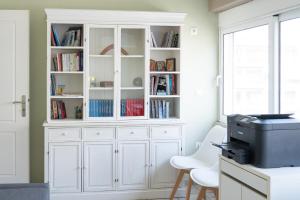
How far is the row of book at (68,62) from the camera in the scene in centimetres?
460

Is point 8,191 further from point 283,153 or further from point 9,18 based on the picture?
point 9,18

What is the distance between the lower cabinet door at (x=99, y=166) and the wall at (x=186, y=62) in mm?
747

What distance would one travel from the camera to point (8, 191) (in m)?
2.86

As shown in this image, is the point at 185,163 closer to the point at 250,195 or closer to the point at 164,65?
the point at 164,65

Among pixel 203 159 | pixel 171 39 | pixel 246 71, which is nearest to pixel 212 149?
pixel 203 159

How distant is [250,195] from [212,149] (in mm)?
1832

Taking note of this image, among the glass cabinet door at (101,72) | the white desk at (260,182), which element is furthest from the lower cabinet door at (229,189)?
the glass cabinet door at (101,72)

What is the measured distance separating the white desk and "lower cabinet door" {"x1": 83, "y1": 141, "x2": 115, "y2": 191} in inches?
71.3

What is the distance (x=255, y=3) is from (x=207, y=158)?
1.78m

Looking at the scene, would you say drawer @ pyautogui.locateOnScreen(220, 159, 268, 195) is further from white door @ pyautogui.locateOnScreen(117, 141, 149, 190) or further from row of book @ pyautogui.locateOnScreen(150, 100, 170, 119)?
row of book @ pyautogui.locateOnScreen(150, 100, 170, 119)

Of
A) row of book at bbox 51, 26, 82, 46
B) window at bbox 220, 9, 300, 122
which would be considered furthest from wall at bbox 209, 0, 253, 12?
row of book at bbox 51, 26, 82, 46

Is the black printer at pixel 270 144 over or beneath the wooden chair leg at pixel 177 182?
over

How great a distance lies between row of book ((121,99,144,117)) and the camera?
4676 mm

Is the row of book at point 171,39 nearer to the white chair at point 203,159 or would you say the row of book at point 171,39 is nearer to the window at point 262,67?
the window at point 262,67
